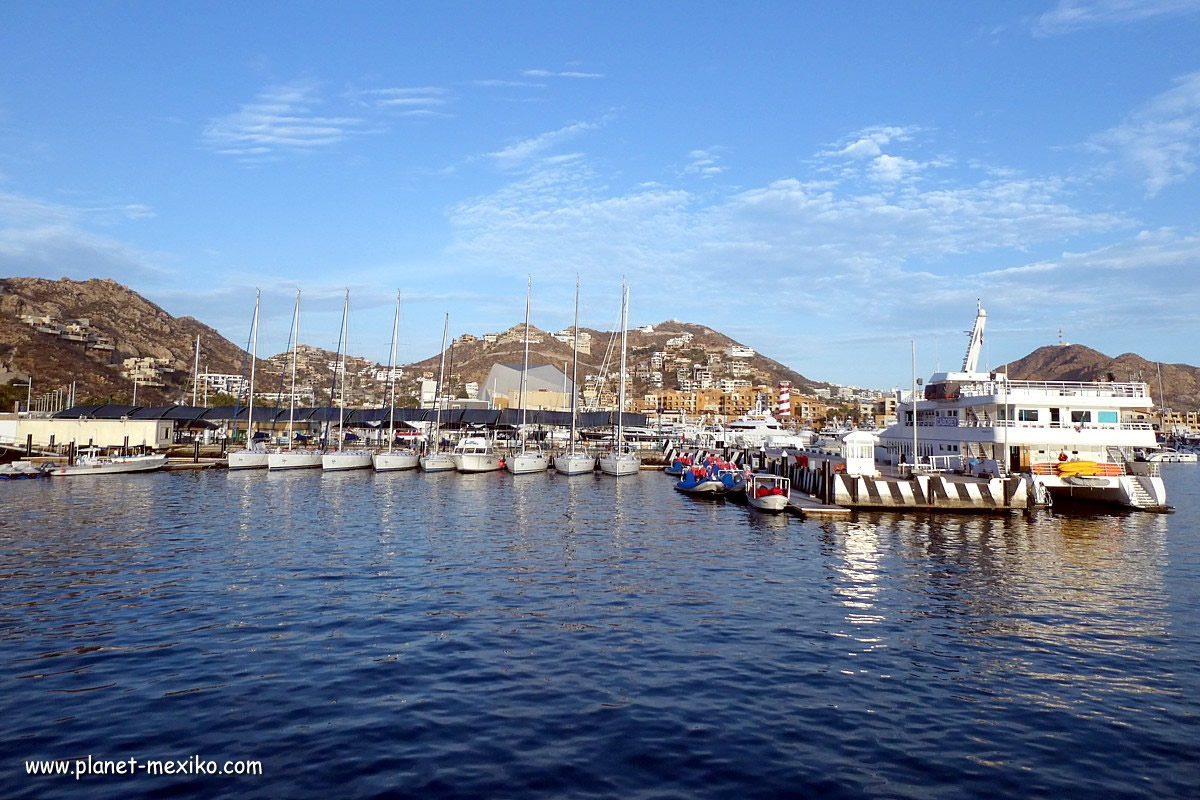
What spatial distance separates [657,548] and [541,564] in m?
6.84

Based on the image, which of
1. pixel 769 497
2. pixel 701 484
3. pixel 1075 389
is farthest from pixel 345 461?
pixel 1075 389

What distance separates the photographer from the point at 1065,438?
48344 millimetres

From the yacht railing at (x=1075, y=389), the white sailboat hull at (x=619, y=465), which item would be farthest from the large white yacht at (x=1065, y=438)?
the white sailboat hull at (x=619, y=465)

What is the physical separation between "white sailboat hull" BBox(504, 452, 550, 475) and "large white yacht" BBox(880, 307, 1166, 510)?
43.1 meters

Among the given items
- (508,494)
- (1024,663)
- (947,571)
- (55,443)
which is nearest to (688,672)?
(1024,663)

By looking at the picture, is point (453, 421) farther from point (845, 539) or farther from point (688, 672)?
point (688, 672)

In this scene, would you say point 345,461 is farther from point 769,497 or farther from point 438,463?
point 769,497

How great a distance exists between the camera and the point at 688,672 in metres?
16.3

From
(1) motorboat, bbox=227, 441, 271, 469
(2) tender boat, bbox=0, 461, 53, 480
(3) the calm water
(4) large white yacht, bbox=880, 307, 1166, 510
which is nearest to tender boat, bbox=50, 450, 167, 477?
(2) tender boat, bbox=0, 461, 53, 480

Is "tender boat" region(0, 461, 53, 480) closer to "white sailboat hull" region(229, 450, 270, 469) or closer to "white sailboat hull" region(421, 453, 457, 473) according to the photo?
"white sailboat hull" region(229, 450, 270, 469)

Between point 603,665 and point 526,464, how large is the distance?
65.7m

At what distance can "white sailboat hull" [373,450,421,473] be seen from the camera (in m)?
82.8

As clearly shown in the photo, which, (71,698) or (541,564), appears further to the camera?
(541,564)

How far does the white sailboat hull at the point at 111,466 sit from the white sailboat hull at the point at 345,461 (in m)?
16.5
